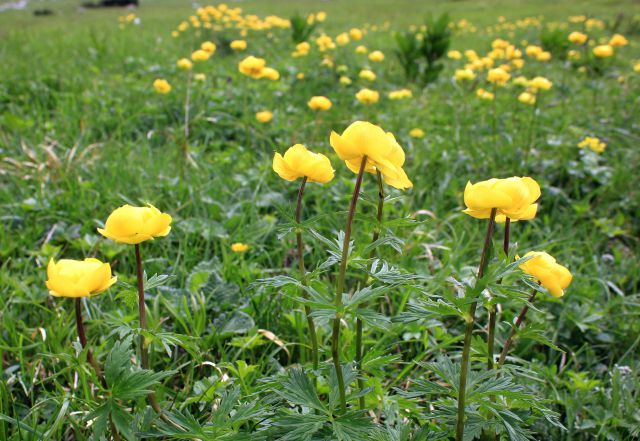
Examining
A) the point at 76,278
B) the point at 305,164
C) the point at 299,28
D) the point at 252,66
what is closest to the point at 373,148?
the point at 305,164

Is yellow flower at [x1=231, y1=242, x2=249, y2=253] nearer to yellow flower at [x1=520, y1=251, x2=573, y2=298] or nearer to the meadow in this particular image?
the meadow

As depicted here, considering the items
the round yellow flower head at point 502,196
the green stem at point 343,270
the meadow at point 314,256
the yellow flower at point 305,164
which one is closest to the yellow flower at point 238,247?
the meadow at point 314,256

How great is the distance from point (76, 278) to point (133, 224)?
130 millimetres

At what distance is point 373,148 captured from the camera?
86 cm

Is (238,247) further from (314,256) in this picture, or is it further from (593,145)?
(593,145)

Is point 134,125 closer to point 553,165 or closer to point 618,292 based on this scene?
point 553,165

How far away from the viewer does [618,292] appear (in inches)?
73.0

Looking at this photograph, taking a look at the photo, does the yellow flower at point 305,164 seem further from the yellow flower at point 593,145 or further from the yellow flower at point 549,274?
the yellow flower at point 593,145

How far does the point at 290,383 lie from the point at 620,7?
11345mm

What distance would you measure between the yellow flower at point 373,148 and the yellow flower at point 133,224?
0.35 m

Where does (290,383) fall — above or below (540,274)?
below

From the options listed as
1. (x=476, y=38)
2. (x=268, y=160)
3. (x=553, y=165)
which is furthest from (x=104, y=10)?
(x=553, y=165)

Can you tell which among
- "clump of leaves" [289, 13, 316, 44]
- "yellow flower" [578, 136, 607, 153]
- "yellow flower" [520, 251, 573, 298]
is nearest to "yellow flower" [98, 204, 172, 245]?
"yellow flower" [520, 251, 573, 298]

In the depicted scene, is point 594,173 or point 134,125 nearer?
point 594,173
